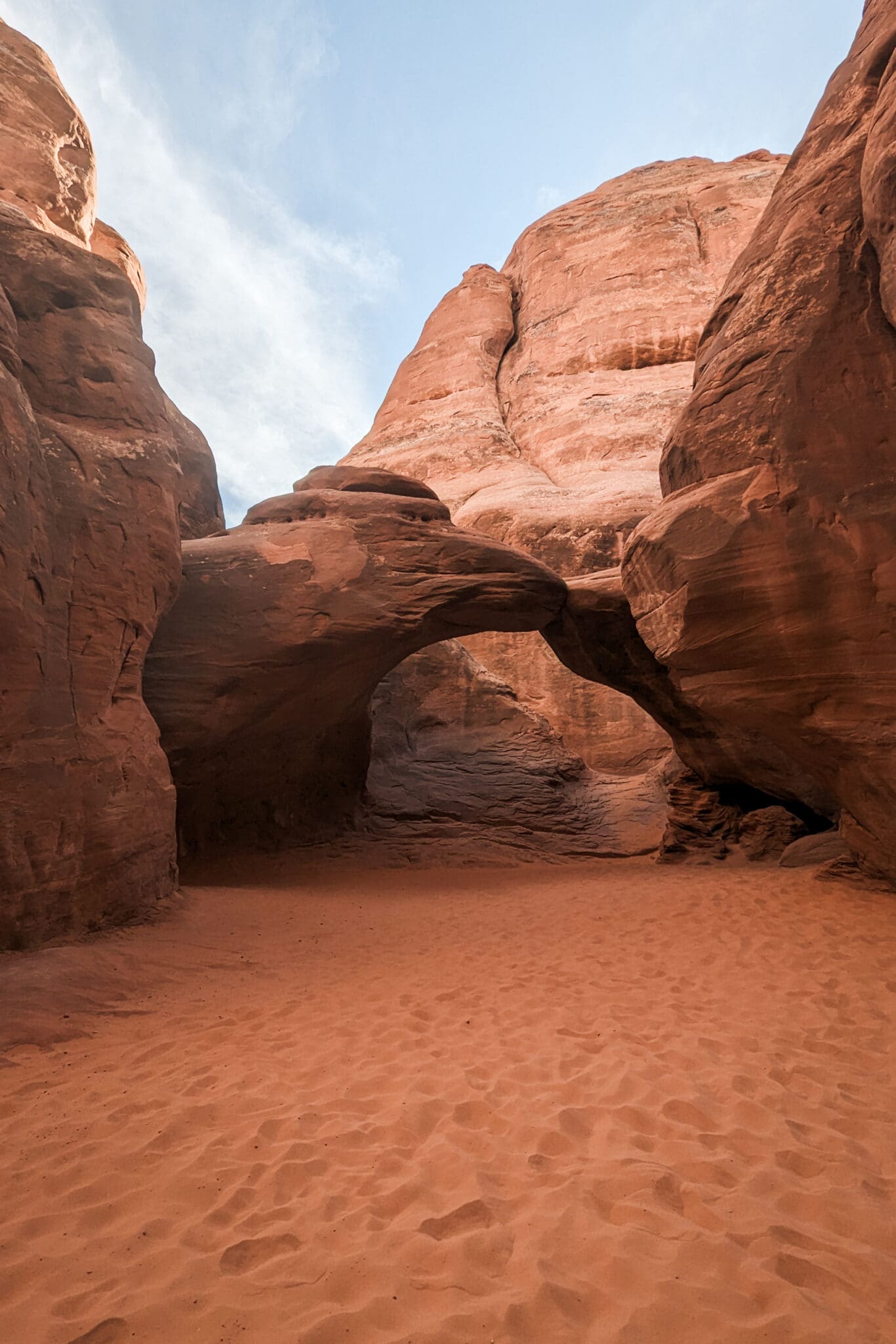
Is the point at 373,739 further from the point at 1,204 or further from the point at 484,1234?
the point at 484,1234

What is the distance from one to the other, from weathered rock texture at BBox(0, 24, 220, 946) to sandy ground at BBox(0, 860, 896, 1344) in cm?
84

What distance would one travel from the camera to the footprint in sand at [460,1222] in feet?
8.24

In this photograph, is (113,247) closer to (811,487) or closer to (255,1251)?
(811,487)

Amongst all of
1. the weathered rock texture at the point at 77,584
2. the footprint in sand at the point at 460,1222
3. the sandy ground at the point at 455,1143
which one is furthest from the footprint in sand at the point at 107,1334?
the weathered rock texture at the point at 77,584

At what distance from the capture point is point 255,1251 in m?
2.44

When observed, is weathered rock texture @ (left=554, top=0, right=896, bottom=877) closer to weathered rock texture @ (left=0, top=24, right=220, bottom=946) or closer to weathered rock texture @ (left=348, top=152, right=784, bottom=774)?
weathered rock texture @ (left=0, top=24, right=220, bottom=946)

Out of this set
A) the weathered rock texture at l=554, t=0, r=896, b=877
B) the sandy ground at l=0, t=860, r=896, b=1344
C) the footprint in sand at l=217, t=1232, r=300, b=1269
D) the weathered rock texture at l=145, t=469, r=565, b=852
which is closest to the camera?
the sandy ground at l=0, t=860, r=896, b=1344

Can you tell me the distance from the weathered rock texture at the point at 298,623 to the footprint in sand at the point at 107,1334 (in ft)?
25.5

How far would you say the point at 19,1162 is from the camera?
300cm

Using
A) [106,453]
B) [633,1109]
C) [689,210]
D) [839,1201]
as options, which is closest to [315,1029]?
[633,1109]

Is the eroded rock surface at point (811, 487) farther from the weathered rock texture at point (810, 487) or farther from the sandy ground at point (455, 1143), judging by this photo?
the sandy ground at point (455, 1143)

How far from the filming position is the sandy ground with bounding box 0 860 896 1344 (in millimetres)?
2172

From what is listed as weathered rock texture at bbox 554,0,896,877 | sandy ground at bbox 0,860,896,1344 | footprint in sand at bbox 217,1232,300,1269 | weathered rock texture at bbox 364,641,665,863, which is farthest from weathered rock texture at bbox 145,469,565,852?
footprint in sand at bbox 217,1232,300,1269

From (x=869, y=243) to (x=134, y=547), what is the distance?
24.3 ft
